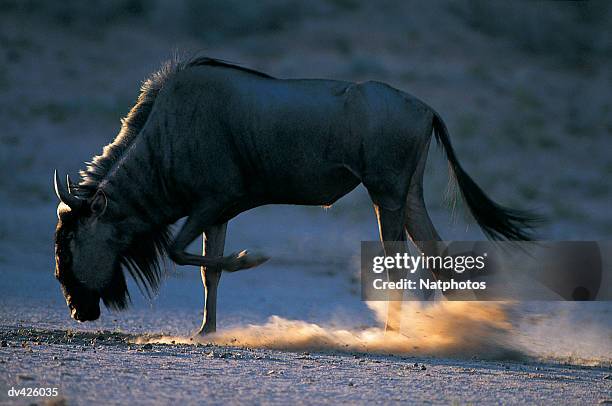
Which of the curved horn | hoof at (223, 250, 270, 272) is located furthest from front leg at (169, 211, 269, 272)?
the curved horn

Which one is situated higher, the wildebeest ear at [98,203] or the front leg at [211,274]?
the wildebeest ear at [98,203]

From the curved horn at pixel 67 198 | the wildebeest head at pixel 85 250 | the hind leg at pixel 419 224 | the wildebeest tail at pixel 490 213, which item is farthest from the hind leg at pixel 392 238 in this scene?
the curved horn at pixel 67 198

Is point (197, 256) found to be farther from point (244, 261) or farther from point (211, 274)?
point (211, 274)

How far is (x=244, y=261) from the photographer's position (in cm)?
702

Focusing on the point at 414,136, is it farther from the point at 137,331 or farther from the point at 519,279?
the point at 519,279

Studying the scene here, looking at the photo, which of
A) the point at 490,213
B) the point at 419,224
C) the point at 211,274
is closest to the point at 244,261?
the point at 211,274

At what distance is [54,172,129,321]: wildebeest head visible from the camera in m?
7.01

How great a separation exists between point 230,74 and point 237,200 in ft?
2.73

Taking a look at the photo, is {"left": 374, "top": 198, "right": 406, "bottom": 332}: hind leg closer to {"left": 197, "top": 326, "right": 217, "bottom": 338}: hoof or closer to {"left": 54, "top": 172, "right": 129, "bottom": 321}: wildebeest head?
{"left": 197, "top": 326, "right": 217, "bottom": 338}: hoof

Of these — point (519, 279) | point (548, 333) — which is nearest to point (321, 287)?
point (519, 279)

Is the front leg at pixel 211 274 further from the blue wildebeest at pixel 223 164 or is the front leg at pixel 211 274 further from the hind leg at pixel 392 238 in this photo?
the hind leg at pixel 392 238

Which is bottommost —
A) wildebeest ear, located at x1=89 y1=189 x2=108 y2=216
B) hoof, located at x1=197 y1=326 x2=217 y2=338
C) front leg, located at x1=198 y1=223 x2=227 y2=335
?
hoof, located at x1=197 y1=326 x2=217 y2=338

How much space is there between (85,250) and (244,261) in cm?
101

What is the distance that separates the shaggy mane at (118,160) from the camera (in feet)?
23.8
